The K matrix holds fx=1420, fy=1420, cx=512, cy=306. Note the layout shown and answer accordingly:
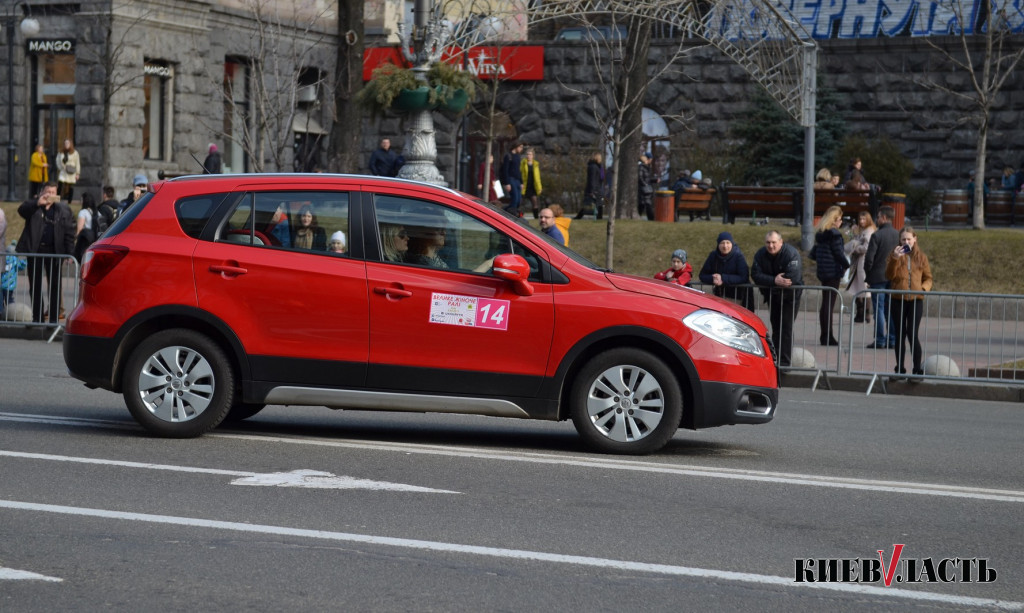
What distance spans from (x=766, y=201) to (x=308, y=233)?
20279mm

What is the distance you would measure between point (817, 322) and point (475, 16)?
988 cm

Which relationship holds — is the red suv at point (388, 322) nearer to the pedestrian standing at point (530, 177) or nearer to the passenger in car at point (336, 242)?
the passenger in car at point (336, 242)

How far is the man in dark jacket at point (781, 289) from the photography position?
16.2 meters

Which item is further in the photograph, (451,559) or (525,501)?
(525,501)

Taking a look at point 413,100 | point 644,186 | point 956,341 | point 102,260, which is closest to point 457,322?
point 102,260

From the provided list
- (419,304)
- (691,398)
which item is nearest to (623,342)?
(691,398)

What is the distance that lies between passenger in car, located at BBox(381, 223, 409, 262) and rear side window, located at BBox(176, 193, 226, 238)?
1.12 m

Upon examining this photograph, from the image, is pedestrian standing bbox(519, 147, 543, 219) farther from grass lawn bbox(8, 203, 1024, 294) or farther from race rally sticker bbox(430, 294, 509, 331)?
race rally sticker bbox(430, 294, 509, 331)

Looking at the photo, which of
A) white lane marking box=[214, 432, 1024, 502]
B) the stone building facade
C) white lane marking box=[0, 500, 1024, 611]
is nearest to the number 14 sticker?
white lane marking box=[214, 432, 1024, 502]

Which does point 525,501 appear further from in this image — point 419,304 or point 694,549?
point 419,304

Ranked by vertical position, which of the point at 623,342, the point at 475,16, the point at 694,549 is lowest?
the point at 694,549

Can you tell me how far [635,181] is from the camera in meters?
30.2

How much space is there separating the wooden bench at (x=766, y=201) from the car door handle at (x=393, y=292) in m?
20.1

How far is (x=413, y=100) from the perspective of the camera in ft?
65.6
